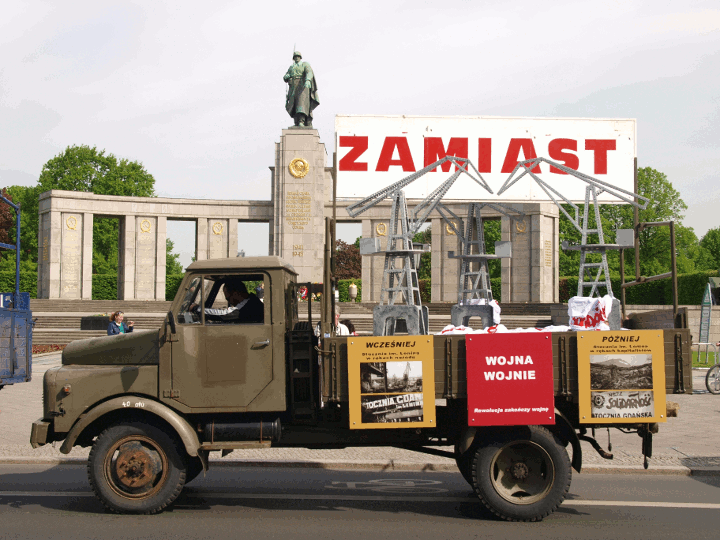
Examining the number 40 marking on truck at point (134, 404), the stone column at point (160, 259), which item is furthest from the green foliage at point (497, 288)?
the number 40 marking on truck at point (134, 404)

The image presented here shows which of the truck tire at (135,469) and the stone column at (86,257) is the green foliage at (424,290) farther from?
the truck tire at (135,469)

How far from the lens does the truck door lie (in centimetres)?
636

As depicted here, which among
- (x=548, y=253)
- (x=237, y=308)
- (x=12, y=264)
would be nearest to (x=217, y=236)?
(x=548, y=253)

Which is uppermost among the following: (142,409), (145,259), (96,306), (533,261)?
(145,259)

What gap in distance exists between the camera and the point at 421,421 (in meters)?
6.29

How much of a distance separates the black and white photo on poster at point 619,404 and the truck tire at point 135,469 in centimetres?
379

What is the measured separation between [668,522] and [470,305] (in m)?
7.29

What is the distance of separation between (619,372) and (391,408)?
208 cm

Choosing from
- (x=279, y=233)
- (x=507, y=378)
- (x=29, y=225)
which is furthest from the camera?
(x=29, y=225)

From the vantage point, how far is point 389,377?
6.29 metres

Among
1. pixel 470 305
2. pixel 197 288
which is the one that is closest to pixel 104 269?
pixel 470 305

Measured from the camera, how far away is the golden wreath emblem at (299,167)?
128ft

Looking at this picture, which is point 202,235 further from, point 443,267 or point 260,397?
point 260,397

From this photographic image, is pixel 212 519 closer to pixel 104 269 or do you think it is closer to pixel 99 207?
pixel 99 207
